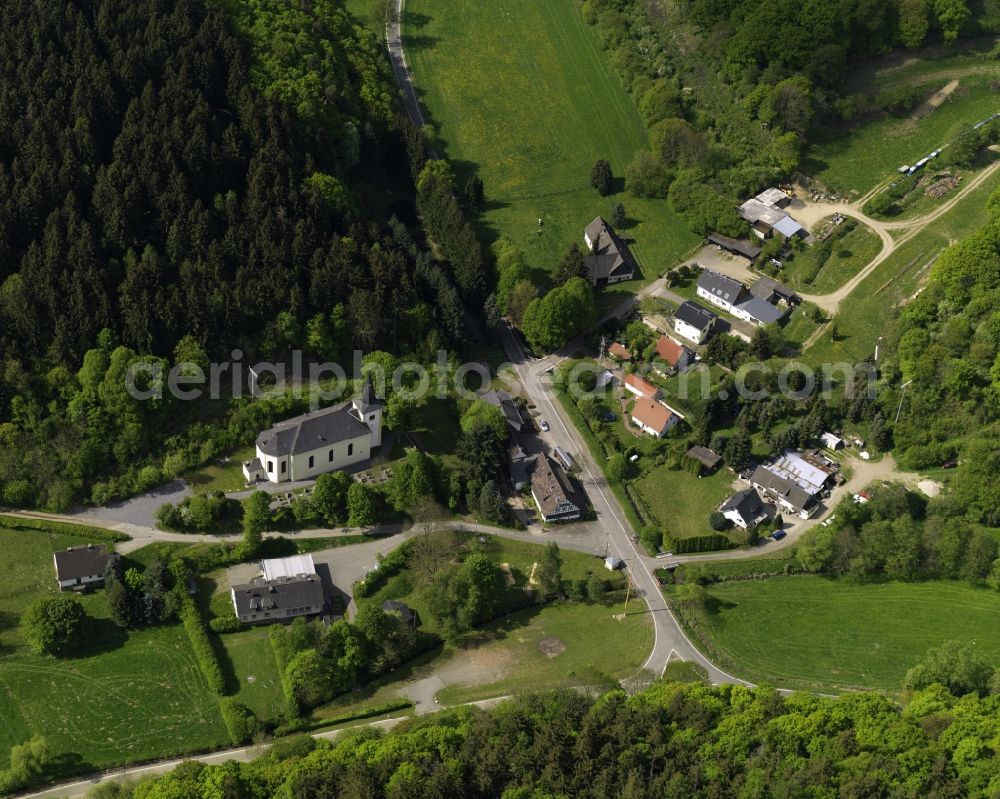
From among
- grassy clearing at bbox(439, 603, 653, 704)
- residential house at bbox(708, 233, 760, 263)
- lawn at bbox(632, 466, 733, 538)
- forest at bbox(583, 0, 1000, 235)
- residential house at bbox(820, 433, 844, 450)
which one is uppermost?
forest at bbox(583, 0, 1000, 235)

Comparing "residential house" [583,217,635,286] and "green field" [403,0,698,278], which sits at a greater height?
"green field" [403,0,698,278]

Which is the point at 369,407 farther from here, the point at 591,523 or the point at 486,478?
the point at 591,523

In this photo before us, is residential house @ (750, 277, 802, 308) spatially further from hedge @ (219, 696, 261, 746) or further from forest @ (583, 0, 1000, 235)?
hedge @ (219, 696, 261, 746)

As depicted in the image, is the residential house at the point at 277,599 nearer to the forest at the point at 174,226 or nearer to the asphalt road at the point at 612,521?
the forest at the point at 174,226

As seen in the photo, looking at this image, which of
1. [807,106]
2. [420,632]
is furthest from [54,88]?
[807,106]

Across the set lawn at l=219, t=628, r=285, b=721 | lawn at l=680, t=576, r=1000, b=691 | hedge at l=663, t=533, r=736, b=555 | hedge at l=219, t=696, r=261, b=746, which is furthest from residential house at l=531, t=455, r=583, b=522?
hedge at l=219, t=696, r=261, b=746

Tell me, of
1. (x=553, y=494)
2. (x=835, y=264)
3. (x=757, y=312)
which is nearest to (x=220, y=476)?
(x=553, y=494)
